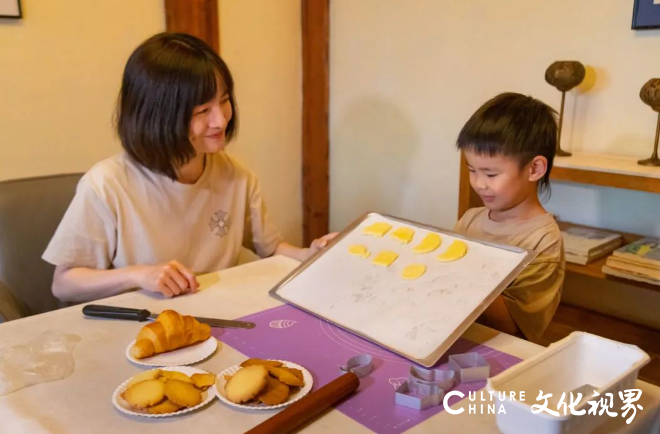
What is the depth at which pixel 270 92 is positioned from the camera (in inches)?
110

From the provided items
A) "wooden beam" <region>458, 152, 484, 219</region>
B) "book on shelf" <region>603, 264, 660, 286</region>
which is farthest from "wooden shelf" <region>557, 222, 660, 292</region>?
"wooden beam" <region>458, 152, 484, 219</region>

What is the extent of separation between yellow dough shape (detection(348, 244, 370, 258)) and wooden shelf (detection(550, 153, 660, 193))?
919 millimetres

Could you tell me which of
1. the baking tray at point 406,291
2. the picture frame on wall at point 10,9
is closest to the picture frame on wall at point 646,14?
the baking tray at point 406,291

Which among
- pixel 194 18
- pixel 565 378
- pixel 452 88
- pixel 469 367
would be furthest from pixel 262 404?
pixel 194 18

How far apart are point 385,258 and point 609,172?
0.94 m

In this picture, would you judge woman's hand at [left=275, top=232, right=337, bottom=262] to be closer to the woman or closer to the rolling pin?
the woman

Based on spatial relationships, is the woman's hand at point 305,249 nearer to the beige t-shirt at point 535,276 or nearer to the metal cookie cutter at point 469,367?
the beige t-shirt at point 535,276

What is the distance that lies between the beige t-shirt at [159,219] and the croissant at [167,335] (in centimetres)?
48

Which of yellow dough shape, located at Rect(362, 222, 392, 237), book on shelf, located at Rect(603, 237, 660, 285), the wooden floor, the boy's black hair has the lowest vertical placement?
the wooden floor

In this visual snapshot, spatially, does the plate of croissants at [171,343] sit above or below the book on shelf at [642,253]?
above

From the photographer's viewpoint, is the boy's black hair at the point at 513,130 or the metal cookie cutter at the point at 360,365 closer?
the metal cookie cutter at the point at 360,365

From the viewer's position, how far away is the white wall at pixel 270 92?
263 cm

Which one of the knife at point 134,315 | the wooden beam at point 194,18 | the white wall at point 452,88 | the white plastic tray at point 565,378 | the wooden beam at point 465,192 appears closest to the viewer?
the white plastic tray at point 565,378

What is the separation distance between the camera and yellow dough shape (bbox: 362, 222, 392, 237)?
4.09 feet
